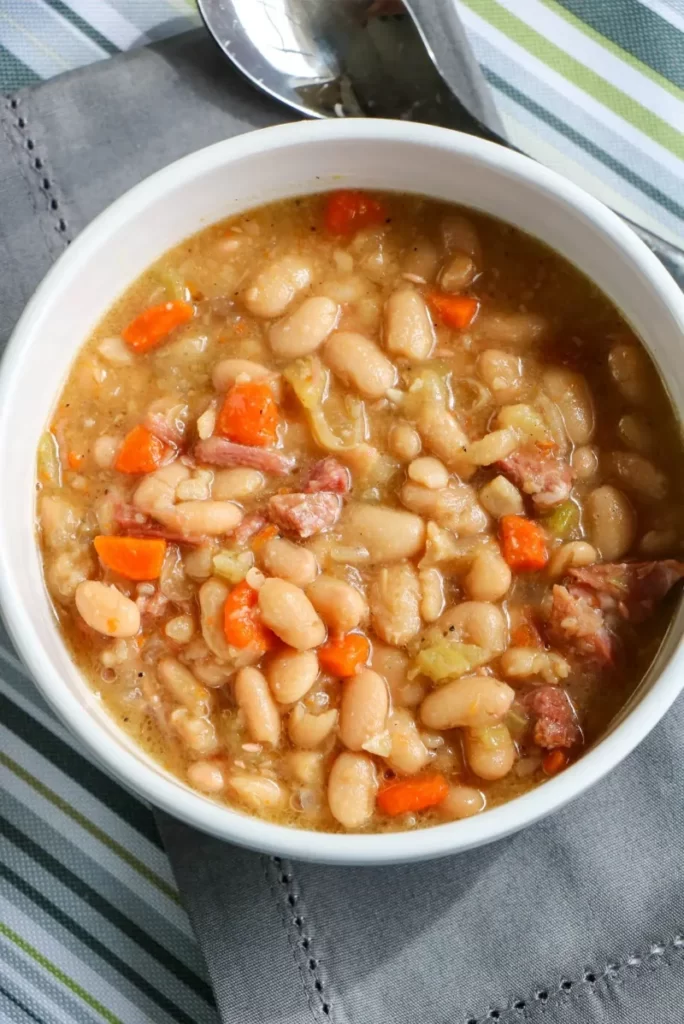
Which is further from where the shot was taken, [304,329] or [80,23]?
[80,23]

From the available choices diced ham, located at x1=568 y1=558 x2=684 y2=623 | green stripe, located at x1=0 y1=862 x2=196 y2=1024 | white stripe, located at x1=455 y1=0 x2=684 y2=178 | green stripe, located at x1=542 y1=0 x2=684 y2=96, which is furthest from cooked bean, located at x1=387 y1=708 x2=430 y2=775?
green stripe, located at x1=542 y1=0 x2=684 y2=96

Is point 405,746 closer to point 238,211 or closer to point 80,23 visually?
point 238,211

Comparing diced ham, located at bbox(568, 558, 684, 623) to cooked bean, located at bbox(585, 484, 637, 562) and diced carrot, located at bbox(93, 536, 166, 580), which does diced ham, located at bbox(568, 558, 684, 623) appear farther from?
diced carrot, located at bbox(93, 536, 166, 580)

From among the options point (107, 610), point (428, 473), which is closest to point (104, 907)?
point (107, 610)

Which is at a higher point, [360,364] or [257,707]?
[360,364]

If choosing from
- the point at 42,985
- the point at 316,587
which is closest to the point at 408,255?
the point at 316,587

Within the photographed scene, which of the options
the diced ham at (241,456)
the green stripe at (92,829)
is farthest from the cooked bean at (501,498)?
the green stripe at (92,829)
